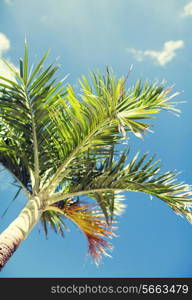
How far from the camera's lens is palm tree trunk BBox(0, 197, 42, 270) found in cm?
328

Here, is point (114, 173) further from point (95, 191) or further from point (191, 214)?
point (191, 214)

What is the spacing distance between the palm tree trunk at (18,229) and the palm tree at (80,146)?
7 centimetres

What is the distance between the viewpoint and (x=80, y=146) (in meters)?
4.54

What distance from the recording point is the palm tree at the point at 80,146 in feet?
14.5

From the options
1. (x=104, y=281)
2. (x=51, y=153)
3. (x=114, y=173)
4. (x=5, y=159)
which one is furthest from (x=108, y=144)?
(x=104, y=281)

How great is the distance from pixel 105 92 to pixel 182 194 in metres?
1.80

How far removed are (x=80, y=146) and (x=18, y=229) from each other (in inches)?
58.3

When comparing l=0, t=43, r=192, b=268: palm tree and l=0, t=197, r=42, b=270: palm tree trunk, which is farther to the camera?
l=0, t=43, r=192, b=268: palm tree

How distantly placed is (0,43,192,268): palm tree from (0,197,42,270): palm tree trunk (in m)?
0.07

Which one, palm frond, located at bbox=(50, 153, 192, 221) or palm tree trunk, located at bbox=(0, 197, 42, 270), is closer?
palm tree trunk, located at bbox=(0, 197, 42, 270)

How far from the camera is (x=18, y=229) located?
3646mm

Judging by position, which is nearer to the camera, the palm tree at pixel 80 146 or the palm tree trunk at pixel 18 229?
the palm tree trunk at pixel 18 229

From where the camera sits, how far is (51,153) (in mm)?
4727

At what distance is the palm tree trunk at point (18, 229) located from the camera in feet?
10.8
